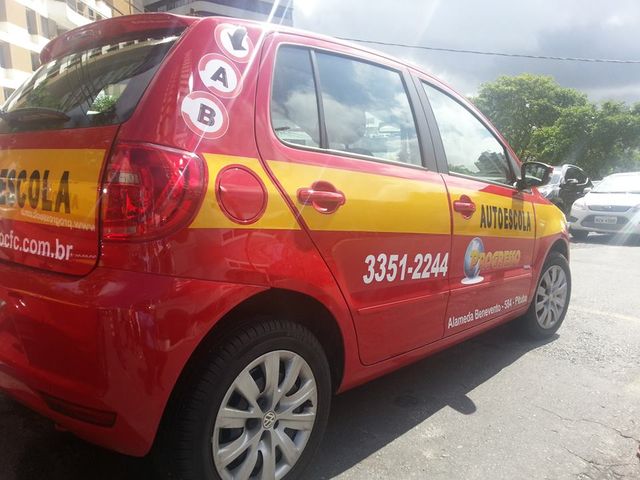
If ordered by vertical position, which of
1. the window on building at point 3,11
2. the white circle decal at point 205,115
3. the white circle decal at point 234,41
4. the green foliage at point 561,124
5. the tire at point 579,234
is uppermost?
the window on building at point 3,11

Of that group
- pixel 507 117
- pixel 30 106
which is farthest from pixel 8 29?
pixel 507 117

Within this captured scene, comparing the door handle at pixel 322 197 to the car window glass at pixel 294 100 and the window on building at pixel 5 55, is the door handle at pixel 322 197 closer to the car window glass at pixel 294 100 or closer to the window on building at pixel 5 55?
the car window glass at pixel 294 100

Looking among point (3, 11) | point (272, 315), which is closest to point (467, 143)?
point (272, 315)

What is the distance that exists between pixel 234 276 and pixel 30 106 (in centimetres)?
112

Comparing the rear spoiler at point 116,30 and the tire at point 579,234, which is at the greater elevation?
the rear spoiler at point 116,30

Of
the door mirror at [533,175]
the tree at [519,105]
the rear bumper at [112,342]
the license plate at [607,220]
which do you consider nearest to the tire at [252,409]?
the rear bumper at [112,342]

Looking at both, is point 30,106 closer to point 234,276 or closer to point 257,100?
point 257,100

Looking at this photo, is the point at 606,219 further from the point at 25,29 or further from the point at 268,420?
the point at 25,29

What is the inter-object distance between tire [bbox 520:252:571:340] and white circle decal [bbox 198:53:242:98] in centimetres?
286

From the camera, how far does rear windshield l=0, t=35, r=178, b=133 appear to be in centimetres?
177

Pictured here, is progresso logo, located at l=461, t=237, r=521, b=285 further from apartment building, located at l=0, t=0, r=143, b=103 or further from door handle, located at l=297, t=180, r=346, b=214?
apartment building, located at l=0, t=0, r=143, b=103

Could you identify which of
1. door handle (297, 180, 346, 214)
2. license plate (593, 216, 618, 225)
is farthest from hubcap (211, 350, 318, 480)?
license plate (593, 216, 618, 225)

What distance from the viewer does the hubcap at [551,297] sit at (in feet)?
13.1

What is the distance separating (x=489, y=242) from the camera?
3.08 metres
